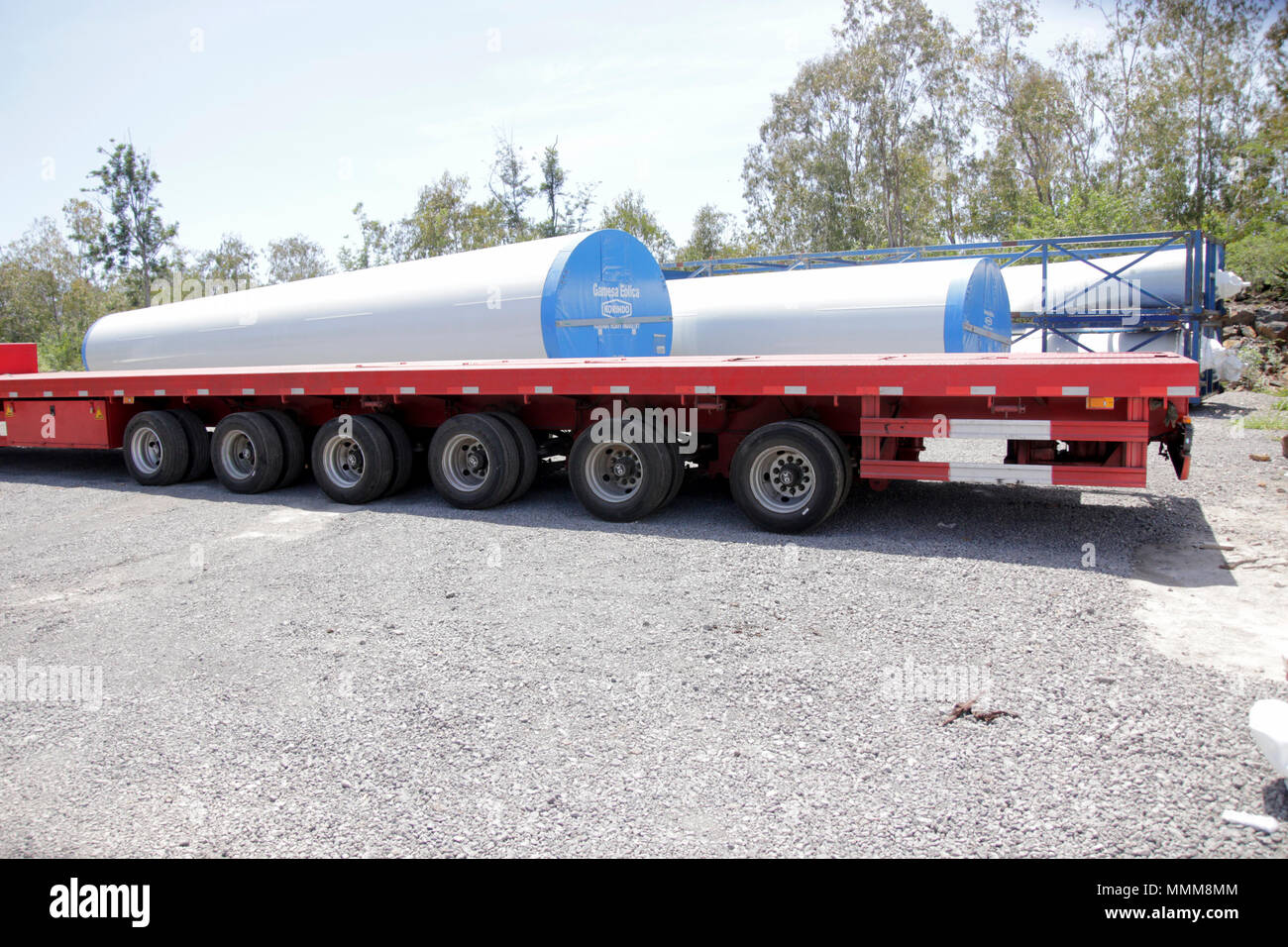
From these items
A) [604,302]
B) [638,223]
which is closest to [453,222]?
[638,223]

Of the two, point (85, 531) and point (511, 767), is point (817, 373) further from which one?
point (85, 531)

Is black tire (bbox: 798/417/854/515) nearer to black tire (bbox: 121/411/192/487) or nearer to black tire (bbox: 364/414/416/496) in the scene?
black tire (bbox: 364/414/416/496)

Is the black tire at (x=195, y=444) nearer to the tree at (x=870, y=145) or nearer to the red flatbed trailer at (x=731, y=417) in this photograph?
the red flatbed trailer at (x=731, y=417)

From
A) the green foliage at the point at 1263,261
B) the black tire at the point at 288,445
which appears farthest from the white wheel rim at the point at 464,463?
the green foliage at the point at 1263,261

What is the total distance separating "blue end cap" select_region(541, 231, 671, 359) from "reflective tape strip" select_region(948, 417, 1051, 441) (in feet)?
13.4

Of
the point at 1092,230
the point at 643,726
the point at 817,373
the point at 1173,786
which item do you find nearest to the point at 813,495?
the point at 817,373

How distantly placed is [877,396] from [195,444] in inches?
324

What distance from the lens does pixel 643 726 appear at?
13.4 feet

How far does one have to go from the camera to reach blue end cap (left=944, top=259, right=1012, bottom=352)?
1011 centimetres

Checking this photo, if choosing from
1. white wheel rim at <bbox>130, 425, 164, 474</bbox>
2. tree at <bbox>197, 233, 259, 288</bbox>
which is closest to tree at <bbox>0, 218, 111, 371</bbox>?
tree at <bbox>197, 233, 259, 288</bbox>

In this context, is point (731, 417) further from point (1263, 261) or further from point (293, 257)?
point (293, 257)

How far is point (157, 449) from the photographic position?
11.4 m

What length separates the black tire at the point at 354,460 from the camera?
9.38 meters
